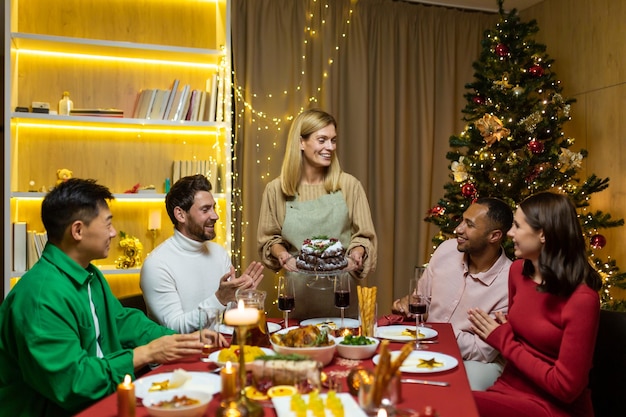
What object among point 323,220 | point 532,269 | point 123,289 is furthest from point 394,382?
point 123,289

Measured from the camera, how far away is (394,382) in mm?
1500

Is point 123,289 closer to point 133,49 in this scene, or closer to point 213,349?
point 133,49

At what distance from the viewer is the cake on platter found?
2660 millimetres

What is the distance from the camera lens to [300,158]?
10.5 ft

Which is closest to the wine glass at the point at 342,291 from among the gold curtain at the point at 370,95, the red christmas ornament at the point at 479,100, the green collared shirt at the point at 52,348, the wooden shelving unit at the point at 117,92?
the green collared shirt at the point at 52,348

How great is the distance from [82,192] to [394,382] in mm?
1144

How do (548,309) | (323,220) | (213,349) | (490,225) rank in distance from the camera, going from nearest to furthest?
(213,349), (548,309), (490,225), (323,220)

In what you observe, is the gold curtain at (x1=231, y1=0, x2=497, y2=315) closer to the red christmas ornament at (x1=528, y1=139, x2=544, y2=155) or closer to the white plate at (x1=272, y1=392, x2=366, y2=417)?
the red christmas ornament at (x1=528, y1=139, x2=544, y2=155)

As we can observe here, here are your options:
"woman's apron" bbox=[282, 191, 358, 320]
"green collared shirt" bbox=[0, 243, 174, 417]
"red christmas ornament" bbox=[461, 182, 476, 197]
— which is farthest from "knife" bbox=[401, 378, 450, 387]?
"red christmas ornament" bbox=[461, 182, 476, 197]

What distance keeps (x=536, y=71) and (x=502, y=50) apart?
0.90ft

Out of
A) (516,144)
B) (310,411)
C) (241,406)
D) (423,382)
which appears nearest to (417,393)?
(423,382)

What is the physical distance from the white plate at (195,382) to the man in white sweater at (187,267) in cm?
68

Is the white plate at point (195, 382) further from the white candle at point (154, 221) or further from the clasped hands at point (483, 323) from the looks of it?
the white candle at point (154, 221)

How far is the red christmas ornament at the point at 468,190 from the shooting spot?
14.2 ft
